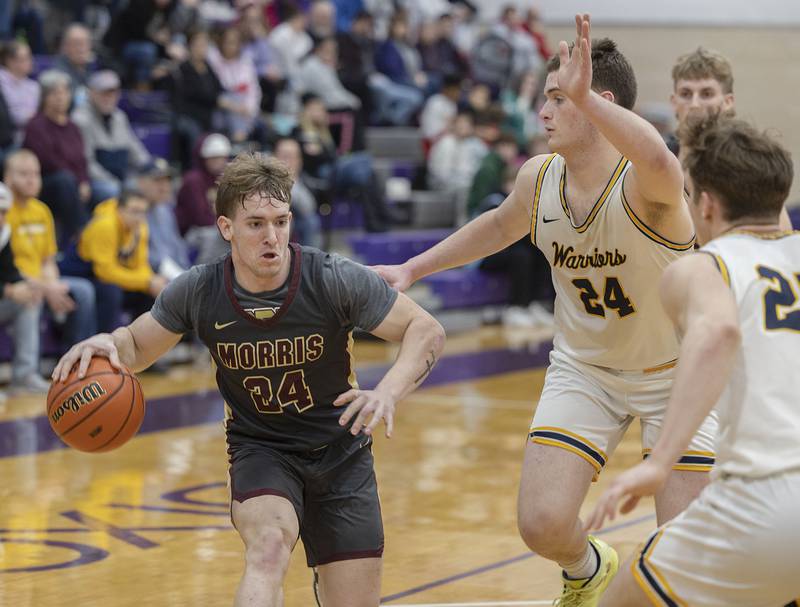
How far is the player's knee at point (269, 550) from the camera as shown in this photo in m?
4.16

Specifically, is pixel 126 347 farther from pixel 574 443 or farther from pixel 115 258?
pixel 115 258

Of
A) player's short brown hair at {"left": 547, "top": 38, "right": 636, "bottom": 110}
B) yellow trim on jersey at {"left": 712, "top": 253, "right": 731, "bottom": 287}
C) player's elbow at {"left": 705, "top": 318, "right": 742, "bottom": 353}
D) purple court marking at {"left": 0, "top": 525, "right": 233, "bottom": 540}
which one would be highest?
player's short brown hair at {"left": 547, "top": 38, "right": 636, "bottom": 110}

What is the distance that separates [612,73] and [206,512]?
3350 millimetres

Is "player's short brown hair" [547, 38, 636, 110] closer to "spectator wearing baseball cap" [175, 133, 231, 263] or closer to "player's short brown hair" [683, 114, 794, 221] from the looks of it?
"player's short brown hair" [683, 114, 794, 221]

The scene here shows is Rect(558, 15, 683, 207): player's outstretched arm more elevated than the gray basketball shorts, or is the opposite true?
Rect(558, 15, 683, 207): player's outstretched arm

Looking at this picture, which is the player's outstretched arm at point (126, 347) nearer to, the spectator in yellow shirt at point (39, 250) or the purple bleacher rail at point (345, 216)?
the spectator in yellow shirt at point (39, 250)

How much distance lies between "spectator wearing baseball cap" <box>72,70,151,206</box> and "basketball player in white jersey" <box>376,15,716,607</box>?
804 centimetres

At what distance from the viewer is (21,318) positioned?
33.6 feet

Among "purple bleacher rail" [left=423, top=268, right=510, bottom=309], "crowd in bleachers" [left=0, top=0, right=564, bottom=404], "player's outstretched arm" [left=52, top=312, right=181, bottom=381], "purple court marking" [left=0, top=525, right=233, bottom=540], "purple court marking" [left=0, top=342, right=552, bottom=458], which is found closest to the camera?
"player's outstretched arm" [left=52, top=312, right=181, bottom=381]

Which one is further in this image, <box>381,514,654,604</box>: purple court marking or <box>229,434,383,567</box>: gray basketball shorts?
<box>381,514,654,604</box>: purple court marking

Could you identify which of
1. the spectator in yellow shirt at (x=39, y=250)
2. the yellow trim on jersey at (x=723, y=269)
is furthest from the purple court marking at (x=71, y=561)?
the spectator in yellow shirt at (x=39, y=250)

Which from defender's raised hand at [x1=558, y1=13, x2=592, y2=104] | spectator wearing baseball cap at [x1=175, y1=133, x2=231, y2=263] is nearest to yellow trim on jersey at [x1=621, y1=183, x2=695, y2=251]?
defender's raised hand at [x1=558, y1=13, x2=592, y2=104]

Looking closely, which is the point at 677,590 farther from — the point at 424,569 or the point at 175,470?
the point at 175,470

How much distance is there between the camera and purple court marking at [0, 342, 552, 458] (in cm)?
862
